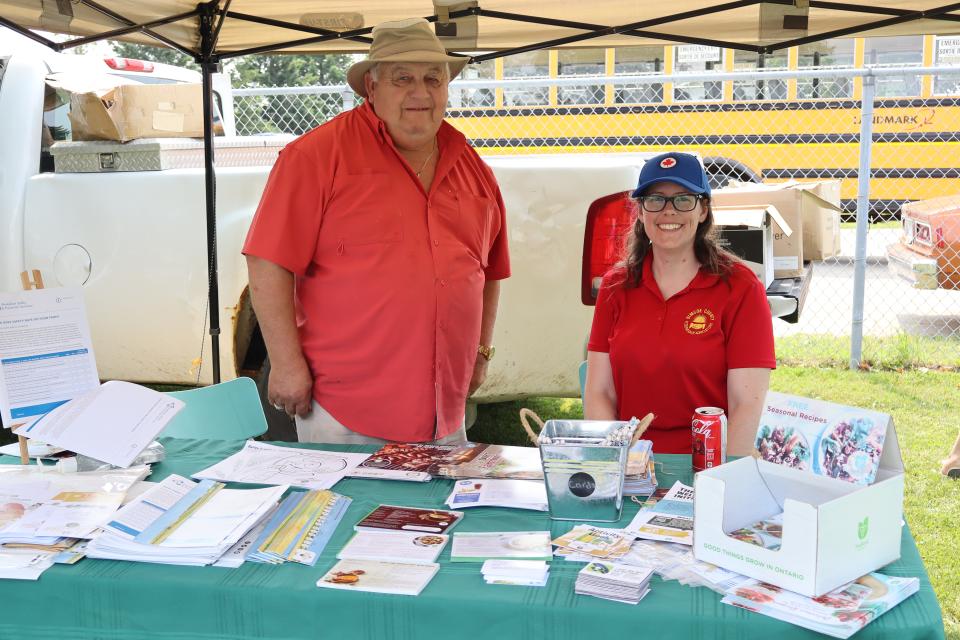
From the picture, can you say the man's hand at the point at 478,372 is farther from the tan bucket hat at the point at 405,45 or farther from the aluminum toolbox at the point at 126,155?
the aluminum toolbox at the point at 126,155

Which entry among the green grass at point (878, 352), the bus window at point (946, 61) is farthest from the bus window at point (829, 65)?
the green grass at point (878, 352)

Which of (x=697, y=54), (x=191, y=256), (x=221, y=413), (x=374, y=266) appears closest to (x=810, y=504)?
(x=374, y=266)

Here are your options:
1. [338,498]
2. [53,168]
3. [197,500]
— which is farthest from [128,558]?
[53,168]

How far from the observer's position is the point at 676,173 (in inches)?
109

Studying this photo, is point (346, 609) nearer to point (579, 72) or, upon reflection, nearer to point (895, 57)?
point (579, 72)

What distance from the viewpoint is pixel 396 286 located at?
2803 mm

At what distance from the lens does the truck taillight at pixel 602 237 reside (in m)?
3.66

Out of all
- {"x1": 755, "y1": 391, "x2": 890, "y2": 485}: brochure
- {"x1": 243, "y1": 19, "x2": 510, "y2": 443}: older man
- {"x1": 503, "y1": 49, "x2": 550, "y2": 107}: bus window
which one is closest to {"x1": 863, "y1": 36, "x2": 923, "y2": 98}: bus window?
{"x1": 503, "y1": 49, "x2": 550, "y2": 107}: bus window

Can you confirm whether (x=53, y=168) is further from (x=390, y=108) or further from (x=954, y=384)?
(x=954, y=384)

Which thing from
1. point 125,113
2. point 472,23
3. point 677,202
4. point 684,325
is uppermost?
point 472,23

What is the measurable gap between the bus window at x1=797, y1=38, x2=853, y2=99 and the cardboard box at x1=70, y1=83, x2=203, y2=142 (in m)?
7.51

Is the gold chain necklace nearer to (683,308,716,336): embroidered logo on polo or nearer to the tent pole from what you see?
(683,308,716,336): embroidered logo on polo

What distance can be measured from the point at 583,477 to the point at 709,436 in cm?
40

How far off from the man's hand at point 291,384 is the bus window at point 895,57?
8.78 meters
